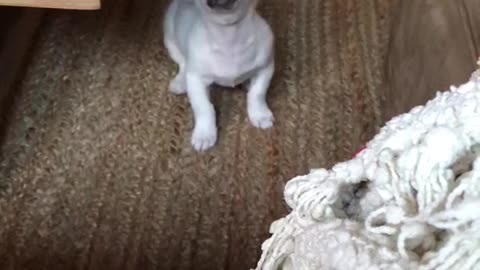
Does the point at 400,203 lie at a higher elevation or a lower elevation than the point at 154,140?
higher

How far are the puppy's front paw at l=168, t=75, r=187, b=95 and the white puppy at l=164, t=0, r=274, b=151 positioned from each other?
0.05 m

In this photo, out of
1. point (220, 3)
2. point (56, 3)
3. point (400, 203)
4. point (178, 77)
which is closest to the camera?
point (400, 203)

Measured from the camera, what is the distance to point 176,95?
138 centimetres

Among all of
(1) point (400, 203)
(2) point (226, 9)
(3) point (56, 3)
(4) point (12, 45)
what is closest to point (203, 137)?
(2) point (226, 9)

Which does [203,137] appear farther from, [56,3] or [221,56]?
[56,3]

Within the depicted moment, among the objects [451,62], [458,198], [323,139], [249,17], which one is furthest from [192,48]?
[458,198]

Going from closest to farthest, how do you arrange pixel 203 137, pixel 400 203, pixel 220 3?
pixel 400 203 < pixel 220 3 < pixel 203 137

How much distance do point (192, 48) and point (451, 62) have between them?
51cm

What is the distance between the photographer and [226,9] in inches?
47.0

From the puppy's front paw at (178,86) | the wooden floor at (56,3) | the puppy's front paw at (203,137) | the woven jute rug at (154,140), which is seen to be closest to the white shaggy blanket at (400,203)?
the wooden floor at (56,3)

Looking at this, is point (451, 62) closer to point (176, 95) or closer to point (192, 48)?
point (192, 48)

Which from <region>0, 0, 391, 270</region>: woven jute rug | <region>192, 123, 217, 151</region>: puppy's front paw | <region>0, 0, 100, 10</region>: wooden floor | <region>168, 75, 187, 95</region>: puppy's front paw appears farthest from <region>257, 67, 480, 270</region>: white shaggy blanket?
<region>168, 75, 187, 95</region>: puppy's front paw

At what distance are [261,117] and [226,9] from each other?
0.69 feet

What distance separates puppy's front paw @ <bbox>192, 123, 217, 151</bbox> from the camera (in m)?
1.28
